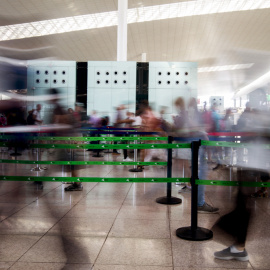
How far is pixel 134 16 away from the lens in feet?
77.0

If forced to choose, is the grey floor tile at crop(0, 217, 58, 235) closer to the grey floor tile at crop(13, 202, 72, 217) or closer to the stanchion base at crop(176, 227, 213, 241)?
the grey floor tile at crop(13, 202, 72, 217)

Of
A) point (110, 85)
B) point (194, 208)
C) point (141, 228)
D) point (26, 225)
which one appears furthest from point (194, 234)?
point (110, 85)

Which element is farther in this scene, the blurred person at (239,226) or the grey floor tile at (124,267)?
the blurred person at (239,226)

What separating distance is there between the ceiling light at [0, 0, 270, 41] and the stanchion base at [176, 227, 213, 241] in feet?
64.6

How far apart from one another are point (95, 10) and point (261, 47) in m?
19.1

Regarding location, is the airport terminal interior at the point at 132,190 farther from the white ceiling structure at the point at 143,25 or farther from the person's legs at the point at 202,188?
the white ceiling structure at the point at 143,25

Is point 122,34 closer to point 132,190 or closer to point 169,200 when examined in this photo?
point 132,190

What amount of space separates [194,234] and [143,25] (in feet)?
76.4

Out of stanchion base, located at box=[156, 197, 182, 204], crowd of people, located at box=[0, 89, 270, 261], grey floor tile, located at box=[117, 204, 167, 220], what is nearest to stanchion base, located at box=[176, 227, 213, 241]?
crowd of people, located at box=[0, 89, 270, 261]

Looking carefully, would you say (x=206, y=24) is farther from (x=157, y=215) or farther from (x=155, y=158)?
(x=157, y=215)

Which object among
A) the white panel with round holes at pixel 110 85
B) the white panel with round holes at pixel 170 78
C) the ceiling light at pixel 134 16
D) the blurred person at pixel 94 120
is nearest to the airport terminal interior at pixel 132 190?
the blurred person at pixel 94 120

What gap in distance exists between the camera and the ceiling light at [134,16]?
22078 mm

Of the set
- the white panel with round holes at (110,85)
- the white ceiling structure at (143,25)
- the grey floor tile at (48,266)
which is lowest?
the grey floor tile at (48,266)

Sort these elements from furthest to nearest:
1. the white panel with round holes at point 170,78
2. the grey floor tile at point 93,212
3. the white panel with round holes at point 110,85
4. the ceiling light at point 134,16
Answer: the ceiling light at point 134,16, the white panel with round holes at point 170,78, the white panel with round holes at point 110,85, the grey floor tile at point 93,212
